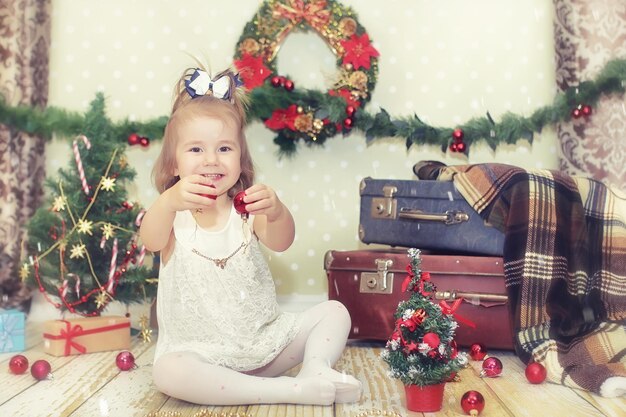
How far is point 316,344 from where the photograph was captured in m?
1.67

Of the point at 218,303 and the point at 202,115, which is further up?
the point at 202,115

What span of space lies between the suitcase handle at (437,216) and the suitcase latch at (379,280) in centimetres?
15

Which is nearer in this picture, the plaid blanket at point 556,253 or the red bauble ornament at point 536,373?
the red bauble ornament at point 536,373

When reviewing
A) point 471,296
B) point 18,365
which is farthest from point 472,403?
point 18,365

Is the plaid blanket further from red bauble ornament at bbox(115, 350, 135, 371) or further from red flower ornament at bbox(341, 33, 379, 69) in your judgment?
red bauble ornament at bbox(115, 350, 135, 371)

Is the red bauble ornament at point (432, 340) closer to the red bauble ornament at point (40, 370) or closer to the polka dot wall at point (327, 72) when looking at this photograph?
the red bauble ornament at point (40, 370)

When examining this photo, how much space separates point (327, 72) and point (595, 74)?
3.02ft

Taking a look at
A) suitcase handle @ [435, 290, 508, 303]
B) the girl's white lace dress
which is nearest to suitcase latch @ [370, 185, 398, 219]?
suitcase handle @ [435, 290, 508, 303]

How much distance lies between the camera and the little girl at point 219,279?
153 cm

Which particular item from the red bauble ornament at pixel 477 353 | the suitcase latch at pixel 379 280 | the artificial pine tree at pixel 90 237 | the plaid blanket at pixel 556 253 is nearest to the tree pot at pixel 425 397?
the plaid blanket at pixel 556 253

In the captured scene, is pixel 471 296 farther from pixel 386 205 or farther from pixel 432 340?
pixel 432 340

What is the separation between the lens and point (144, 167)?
9.19 ft

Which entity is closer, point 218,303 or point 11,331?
point 218,303

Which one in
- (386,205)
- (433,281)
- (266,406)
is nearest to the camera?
(266,406)
